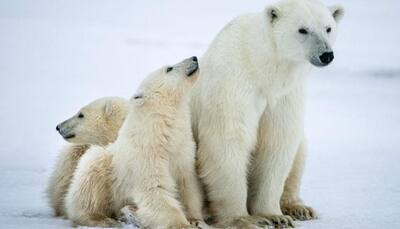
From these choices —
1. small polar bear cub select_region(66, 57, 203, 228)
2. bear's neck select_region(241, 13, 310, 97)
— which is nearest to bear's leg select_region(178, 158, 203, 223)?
small polar bear cub select_region(66, 57, 203, 228)

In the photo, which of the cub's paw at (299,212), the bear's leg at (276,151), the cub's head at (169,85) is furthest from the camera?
the cub's paw at (299,212)

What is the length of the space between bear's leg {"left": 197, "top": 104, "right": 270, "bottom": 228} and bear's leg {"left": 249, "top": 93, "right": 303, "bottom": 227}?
0.12m

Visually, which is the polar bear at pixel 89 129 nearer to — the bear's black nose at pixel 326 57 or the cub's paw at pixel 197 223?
the cub's paw at pixel 197 223

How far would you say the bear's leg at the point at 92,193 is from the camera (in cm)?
454

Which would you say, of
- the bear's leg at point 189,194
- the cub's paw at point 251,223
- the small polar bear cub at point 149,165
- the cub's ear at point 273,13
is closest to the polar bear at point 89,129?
the small polar bear cub at point 149,165

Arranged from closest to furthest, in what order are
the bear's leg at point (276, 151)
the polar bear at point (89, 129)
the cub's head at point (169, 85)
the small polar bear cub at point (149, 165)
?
the small polar bear cub at point (149, 165) → the cub's head at point (169, 85) → the bear's leg at point (276, 151) → the polar bear at point (89, 129)

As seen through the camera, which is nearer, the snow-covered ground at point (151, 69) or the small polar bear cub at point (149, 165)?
the small polar bear cub at point (149, 165)

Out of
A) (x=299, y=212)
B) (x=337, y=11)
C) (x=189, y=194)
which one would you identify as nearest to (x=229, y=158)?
(x=189, y=194)

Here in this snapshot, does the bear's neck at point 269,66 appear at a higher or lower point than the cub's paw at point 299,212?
higher

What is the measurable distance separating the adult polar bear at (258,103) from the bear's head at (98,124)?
2.06 feet

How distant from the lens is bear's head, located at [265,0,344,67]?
4457mm

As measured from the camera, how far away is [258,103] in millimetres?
4750

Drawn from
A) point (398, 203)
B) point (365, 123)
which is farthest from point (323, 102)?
point (398, 203)

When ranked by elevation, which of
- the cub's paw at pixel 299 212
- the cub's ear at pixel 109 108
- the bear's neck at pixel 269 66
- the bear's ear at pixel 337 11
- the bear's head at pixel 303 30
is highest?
the bear's ear at pixel 337 11
